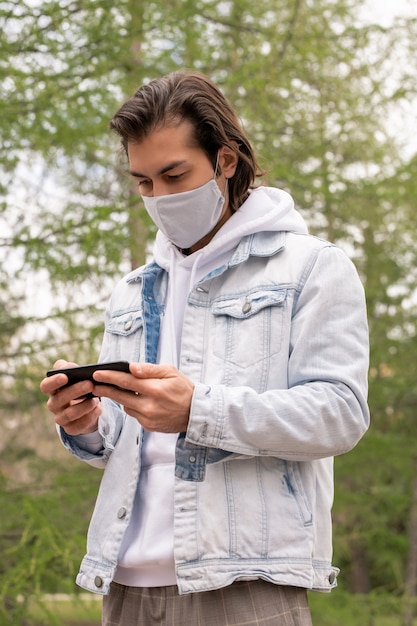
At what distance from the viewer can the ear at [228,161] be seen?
222 centimetres

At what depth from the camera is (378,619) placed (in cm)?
780

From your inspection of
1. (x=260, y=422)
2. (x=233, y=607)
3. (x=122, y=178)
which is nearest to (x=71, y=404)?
(x=260, y=422)

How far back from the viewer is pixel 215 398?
1788 millimetres

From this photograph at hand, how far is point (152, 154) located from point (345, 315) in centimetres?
59

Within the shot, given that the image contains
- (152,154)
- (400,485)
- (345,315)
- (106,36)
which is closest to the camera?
(345,315)

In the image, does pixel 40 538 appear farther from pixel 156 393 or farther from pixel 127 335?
pixel 156 393

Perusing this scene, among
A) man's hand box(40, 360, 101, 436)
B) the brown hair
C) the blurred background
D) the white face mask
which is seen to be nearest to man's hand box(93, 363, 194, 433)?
Answer: man's hand box(40, 360, 101, 436)

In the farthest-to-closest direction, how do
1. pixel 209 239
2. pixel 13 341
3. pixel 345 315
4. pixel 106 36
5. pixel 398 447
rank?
pixel 398 447
pixel 13 341
pixel 106 36
pixel 209 239
pixel 345 315

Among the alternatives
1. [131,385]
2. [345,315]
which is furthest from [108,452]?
[345,315]

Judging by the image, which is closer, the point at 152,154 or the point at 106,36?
the point at 152,154

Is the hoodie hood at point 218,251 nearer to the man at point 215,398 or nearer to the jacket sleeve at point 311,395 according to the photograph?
the man at point 215,398

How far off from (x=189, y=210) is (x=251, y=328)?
37cm

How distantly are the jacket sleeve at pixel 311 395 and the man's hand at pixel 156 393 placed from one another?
28 millimetres

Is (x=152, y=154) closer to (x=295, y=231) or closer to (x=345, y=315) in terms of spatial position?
(x=295, y=231)
